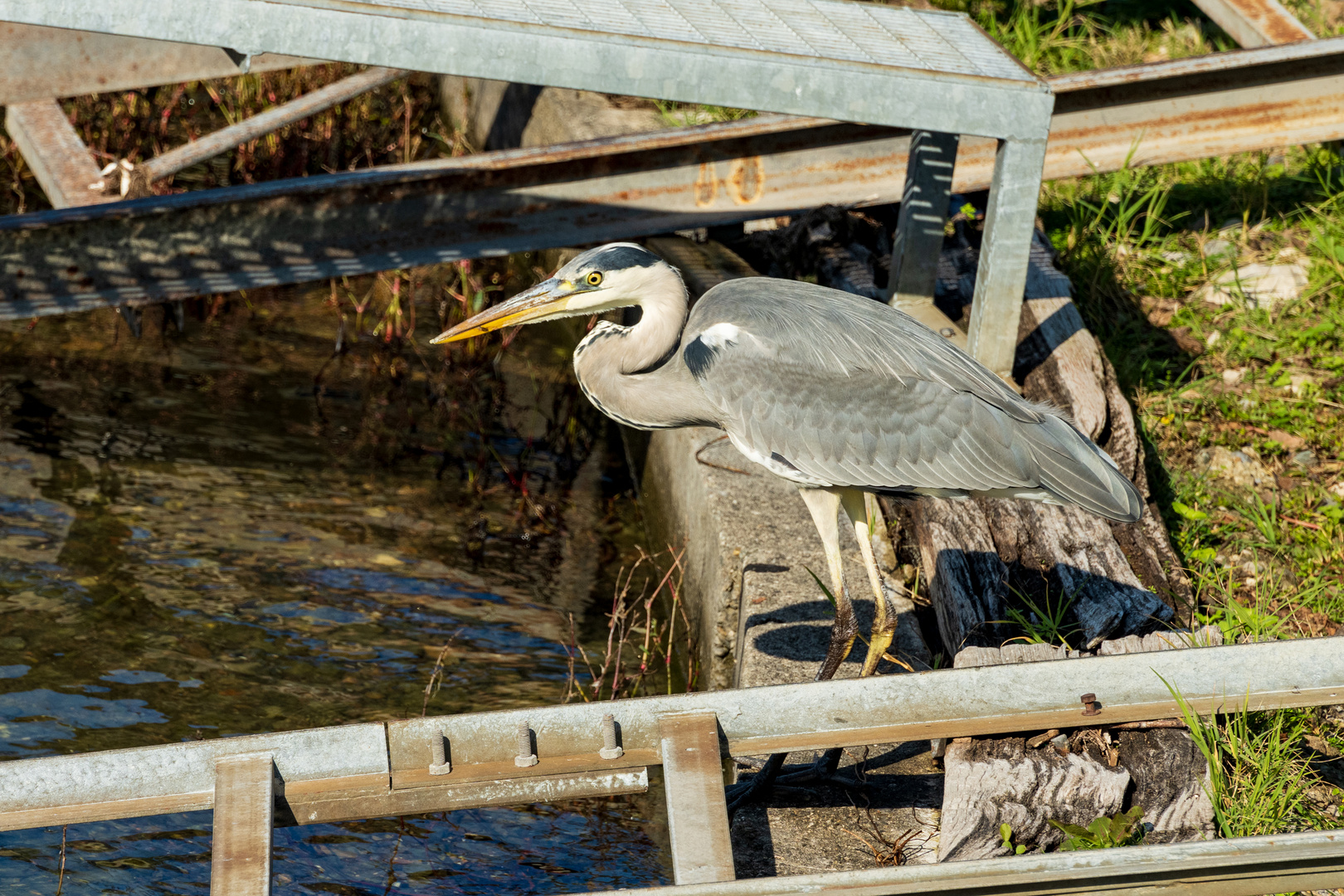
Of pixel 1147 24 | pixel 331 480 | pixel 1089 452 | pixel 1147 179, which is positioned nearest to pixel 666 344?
pixel 1089 452

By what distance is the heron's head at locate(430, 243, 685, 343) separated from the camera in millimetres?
3389

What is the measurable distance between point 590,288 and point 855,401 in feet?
2.52

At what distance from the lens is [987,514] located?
4.01 metres

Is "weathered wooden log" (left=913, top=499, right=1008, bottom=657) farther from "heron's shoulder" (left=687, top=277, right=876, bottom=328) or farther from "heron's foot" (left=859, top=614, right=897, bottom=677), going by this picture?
"heron's shoulder" (left=687, top=277, right=876, bottom=328)

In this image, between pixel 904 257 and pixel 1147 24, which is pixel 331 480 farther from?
pixel 1147 24

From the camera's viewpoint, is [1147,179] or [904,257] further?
[1147,179]

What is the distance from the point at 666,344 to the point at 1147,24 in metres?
6.01

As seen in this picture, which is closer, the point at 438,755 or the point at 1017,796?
the point at 438,755

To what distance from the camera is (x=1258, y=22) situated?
588 cm

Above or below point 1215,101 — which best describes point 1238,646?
below

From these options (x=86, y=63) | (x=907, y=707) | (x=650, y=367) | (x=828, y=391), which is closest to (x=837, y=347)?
(x=828, y=391)

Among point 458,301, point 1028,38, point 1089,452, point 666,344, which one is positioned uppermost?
point 1028,38

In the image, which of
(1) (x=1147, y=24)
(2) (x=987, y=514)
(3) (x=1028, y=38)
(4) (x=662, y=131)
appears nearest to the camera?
(2) (x=987, y=514)

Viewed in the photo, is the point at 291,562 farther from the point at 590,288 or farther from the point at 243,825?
the point at 243,825
